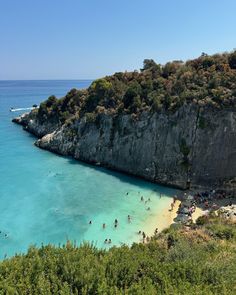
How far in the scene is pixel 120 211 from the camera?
39.1 meters

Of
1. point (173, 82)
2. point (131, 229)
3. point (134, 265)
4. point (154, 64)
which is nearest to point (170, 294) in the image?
point (134, 265)

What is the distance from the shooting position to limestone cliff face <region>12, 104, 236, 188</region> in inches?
1770

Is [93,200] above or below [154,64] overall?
below

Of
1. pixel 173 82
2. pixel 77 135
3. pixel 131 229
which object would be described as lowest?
pixel 131 229

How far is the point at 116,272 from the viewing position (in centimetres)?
1669

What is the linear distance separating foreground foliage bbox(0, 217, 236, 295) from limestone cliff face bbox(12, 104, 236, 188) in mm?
25769

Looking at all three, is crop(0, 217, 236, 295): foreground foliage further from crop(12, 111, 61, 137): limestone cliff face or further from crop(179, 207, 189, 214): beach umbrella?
crop(12, 111, 61, 137): limestone cliff face

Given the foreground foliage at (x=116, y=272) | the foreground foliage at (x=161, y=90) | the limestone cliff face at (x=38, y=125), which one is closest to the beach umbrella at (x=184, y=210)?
the foreground foliage at (x=161, y=90)

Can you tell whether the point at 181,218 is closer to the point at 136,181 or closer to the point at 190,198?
the point at 190,198

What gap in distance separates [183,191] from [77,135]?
23.2 m

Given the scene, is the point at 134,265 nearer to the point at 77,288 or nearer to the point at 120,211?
the point at 77,288

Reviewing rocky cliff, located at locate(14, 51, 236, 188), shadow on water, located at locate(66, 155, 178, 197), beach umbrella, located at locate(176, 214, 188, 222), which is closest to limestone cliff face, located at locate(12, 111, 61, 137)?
rocky cliff, located at locate(14, 51, 236, 188)

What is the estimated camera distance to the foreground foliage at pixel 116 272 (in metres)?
15.2

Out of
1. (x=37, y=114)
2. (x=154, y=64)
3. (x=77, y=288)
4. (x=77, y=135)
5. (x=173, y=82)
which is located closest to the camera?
(x=77, y=288)
